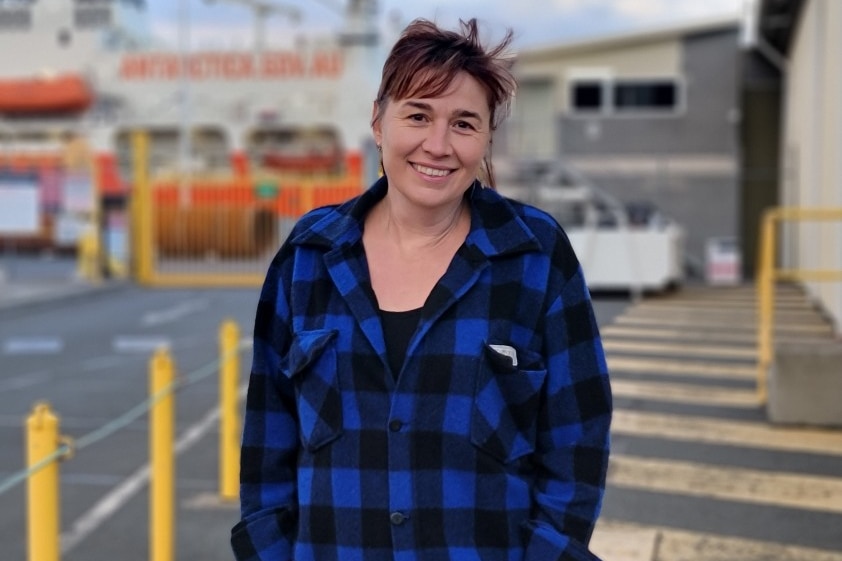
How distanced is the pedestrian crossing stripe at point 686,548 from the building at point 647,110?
76.8ft

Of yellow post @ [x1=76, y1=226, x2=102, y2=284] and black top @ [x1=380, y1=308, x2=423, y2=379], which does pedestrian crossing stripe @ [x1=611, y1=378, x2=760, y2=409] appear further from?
yellow post @ [x1=76, y1=226, x2=102, y2=284]

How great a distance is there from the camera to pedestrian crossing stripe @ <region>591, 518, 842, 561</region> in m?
5.05

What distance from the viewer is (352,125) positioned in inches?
1491

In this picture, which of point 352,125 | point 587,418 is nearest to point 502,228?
point 587,418

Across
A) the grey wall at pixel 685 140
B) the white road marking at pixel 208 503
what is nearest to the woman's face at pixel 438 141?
the white road marking at pixel 208 503

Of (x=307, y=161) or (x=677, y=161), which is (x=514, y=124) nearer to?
(x=677, y=161)

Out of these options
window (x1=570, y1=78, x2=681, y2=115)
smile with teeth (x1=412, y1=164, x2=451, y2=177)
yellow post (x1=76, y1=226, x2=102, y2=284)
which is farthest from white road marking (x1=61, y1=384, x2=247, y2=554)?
window (x1=570, y1=78, x2=681, y2=115)

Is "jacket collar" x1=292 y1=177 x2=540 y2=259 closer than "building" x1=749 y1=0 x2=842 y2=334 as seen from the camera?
Yes

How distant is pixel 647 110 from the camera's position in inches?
1146

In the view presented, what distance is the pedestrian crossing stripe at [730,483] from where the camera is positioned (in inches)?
236

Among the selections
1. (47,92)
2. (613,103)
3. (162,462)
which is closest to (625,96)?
(613,103)

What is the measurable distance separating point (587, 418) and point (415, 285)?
16.5 inches

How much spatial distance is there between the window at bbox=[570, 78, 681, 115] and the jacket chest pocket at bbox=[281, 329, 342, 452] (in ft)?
90.3

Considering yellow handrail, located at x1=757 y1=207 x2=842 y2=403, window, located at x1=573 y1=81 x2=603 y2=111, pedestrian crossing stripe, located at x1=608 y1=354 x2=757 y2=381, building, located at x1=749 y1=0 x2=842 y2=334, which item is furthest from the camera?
window, located at x1=573 y1=81 x2=603 y2=111
